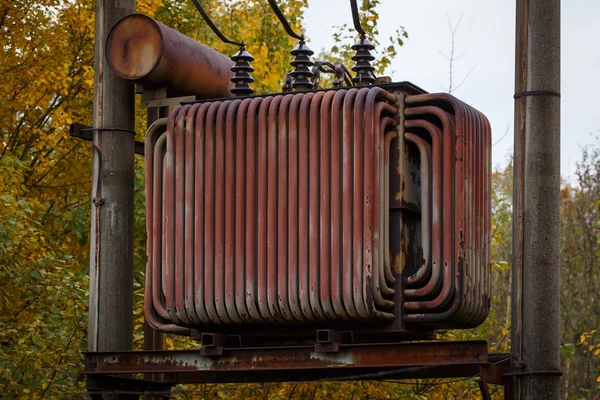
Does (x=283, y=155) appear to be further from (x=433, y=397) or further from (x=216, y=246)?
(x=433, y=397)

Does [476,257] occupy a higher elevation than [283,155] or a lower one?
lower

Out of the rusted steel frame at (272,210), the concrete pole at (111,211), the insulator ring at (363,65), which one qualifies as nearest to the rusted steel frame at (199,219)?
the rusted steel frame at (272,210)

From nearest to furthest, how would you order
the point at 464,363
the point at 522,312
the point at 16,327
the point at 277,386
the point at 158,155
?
1. the point at 464,363
2. the point at 522,312
3. the point at 158,155
4. the point at 16,327
5. the point at 277,386

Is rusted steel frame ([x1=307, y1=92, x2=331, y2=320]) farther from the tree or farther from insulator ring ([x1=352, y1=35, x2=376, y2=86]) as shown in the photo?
the tree

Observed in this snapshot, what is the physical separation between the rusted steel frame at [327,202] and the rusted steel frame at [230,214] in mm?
615

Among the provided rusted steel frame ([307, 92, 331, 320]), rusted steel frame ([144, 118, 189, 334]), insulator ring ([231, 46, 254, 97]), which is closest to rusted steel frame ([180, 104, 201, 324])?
rusted steel frame ([144, 118, 189, 334])

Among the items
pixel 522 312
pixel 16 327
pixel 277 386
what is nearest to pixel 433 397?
pixel 277 386

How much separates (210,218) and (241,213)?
0.76 feet

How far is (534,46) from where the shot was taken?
26.2 ft

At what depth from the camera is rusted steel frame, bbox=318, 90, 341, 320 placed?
7602 millimetres

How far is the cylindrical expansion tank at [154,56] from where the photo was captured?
28.4 feet

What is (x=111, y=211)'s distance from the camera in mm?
8867

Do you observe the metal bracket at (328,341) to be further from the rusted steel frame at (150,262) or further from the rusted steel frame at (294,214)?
the rusted steel frame at (150,262)

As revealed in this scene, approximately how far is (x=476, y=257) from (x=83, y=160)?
1136cm
